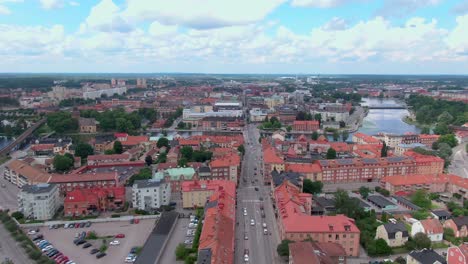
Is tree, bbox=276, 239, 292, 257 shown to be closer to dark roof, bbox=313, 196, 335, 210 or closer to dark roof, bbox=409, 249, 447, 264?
dark roof, bbox=409, 249, 447, 264

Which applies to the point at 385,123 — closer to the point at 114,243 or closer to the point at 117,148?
the point at 117,148

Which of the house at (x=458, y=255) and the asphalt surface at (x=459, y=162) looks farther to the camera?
the asphalt surface at (x=459, y=162)

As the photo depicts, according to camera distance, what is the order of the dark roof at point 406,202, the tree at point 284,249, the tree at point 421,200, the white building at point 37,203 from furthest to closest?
1. the tree at point 421,200
2. the dark roof at point 406,202
3. the white building at point 37,203
4. the tree at point 284,249

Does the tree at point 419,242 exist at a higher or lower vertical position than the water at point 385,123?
lower

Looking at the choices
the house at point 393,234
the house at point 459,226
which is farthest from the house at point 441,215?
the house at point 393,234

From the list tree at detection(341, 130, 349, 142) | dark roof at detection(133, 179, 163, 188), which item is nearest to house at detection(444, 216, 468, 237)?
dark roof at detection(133, 179, 163, 188)

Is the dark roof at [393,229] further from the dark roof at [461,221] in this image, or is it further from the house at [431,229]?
the dark roof at [461,221]

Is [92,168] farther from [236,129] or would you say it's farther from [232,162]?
[236,129]

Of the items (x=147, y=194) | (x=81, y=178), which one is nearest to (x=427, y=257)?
(x=147, y=194)
